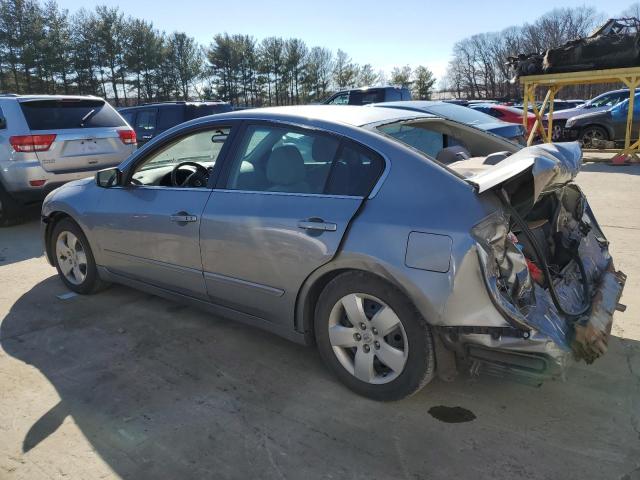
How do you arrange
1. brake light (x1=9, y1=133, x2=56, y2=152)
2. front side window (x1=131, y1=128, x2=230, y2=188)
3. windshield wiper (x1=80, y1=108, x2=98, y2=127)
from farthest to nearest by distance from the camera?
1. windshield wiper (x1=80, y1=108, x2=98, y2=127)
2. brake light (x1=9, y1=133, x2=56, y2=152)
3. front side window (x1=131, y1=128, x2=230, y2=188)

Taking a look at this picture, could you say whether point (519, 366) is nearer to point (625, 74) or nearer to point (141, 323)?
point (141, 323)

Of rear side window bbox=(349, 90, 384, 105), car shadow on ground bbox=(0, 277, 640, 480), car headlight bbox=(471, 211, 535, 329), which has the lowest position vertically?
car shadow on ground bbox=(0, 277, 640, 480)

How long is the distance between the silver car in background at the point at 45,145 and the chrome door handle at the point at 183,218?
4.31 m

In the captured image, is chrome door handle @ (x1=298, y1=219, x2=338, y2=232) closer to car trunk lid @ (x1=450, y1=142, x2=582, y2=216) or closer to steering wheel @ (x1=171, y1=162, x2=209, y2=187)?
car trunk lid @ (x1=450, y1=142, x2=582, y2=216)

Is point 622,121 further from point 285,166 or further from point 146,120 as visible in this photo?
point 285,166

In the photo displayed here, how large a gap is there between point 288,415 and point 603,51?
40.3ft

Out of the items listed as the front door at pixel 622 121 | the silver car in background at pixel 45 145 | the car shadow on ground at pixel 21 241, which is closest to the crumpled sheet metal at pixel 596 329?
the car shadow on ground at pixel 21 241

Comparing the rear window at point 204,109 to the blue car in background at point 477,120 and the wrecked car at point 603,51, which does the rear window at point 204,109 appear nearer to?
the blue car in background at point 477,120

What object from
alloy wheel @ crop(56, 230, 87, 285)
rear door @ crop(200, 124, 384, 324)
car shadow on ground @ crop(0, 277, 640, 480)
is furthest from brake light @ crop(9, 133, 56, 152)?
rear door @ crop(200, 124, 384, 324)

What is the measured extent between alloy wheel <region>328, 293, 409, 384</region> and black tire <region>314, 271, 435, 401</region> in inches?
1.0

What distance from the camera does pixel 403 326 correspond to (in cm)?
260

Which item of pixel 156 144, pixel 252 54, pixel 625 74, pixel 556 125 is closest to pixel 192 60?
pixel 252 54

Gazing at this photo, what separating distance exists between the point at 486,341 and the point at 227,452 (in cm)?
136

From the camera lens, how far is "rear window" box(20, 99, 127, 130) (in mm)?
6887
